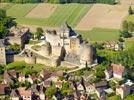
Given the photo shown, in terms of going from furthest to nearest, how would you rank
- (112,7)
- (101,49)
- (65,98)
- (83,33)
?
1. (112,7)
2. (83,33)
3. (101,49)
4. (65,98)

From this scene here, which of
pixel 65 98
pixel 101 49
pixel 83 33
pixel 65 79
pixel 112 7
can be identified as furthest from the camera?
pixel 112 7

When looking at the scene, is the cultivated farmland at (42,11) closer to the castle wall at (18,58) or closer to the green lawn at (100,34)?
the green lawn at (100,34)

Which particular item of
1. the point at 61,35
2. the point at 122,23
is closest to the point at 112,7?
the point at 122,23

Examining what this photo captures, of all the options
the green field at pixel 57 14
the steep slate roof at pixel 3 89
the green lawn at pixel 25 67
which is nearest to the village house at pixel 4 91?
the steep slate roof at pixel 3 89

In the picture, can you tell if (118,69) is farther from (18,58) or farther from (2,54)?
(2,54)

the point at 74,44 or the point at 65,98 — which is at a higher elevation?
the point at 74,44

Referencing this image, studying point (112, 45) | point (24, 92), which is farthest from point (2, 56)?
point (112, 45)

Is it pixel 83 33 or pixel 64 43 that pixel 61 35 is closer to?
pixel 64 43
